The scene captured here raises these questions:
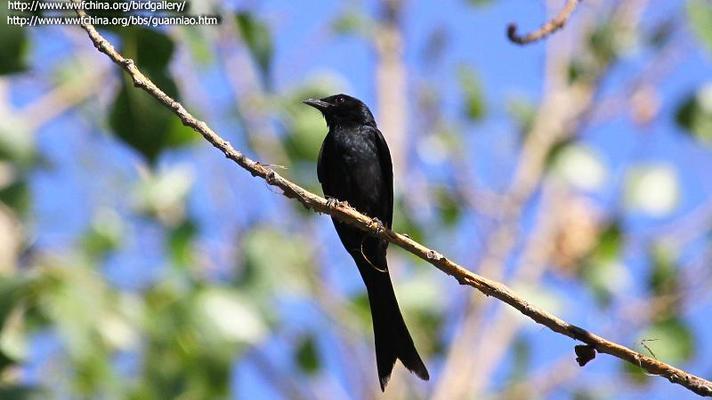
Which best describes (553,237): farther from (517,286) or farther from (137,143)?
(137,143)

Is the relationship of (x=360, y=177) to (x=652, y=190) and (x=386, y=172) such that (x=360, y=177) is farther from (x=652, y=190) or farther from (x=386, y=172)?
(x=652, y=190)

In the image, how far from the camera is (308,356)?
602 cm

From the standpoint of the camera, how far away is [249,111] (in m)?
5.89

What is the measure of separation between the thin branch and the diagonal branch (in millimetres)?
806

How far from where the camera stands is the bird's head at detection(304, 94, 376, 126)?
15.6ft

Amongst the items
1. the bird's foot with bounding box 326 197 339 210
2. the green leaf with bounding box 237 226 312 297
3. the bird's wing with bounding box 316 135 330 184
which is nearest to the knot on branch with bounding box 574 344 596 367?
the bird's foot with bounding box 326 197 339 210

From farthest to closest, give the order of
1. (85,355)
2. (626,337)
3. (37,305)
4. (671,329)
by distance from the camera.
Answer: (626,337) < (671,329) < (85,355) < (37,305)

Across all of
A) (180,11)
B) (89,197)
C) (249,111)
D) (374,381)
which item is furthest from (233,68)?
(180,11)

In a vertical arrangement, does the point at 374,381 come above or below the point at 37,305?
above

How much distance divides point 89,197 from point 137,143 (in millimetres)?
4531

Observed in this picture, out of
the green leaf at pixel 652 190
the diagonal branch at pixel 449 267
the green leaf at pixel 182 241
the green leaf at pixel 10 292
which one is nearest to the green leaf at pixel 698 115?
the green leaf at pixel 652 190

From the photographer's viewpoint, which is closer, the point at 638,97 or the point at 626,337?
the point at 626,337

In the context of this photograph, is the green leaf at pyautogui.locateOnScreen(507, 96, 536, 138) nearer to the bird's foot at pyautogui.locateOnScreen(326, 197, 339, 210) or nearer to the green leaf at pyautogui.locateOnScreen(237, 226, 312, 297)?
the green leaf at pyautogui.locateOnScreen(237, 226, 312, 297)

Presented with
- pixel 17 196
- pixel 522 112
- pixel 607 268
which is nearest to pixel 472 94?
pixel 522 112
